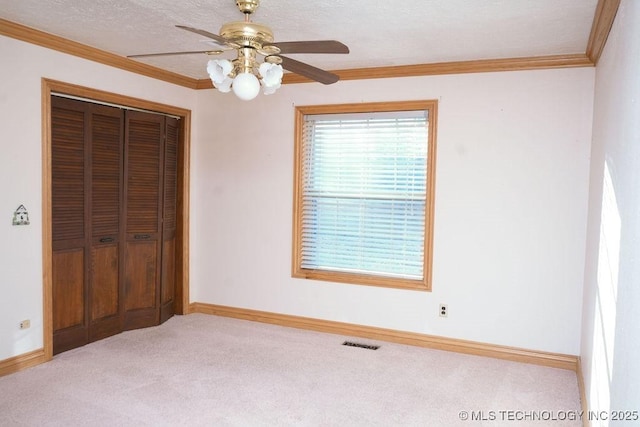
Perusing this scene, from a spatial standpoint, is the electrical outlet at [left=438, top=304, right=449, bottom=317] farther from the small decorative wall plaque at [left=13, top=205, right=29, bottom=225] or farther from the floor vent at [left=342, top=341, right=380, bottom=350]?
the small decorative wall plaque at [left=13, top=205, right=29, bottom=225]

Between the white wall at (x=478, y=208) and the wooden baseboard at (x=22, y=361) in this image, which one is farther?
the white wall at (x=478, y=208)

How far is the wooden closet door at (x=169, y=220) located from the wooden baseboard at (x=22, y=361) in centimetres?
132

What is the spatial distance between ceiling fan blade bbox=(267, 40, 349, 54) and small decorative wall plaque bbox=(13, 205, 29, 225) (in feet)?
7.92

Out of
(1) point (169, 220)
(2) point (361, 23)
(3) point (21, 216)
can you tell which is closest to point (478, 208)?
(2) point (361, 23)

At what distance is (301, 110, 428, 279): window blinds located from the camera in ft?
14.6

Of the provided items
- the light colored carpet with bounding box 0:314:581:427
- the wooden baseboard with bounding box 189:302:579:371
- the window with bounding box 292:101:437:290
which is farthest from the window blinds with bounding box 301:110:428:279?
the light colored carpet with bounding box 0:314:581:427

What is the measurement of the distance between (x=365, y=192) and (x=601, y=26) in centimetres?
229

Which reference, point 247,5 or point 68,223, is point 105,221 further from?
point 247,5

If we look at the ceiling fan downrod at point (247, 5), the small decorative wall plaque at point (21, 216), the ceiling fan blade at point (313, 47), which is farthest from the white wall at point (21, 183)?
the ceiling fan blade at point (313, 47)

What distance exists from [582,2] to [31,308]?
4201mm

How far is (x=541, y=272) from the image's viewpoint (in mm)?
3990

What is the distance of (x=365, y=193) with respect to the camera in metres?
4.63

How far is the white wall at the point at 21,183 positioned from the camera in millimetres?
3504

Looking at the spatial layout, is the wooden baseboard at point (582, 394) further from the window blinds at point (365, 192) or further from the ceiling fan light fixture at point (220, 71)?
the ceiling fan light fixture at point (220, 71)
